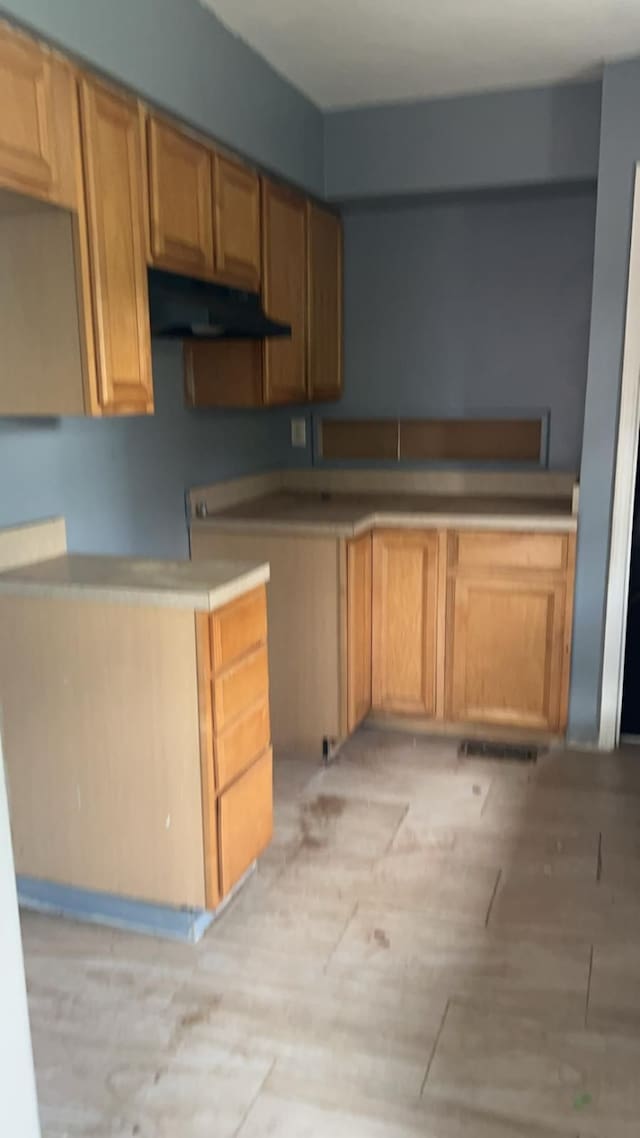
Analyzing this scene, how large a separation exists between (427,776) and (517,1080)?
1.47m

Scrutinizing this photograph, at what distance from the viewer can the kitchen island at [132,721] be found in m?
2.17

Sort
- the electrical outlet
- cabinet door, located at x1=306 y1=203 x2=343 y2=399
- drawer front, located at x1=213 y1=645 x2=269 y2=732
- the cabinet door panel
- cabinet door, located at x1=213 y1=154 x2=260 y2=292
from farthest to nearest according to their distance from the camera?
the electrical outlet, cabinet door, located at x1=306 y1=203 x2=343 y2=399, cabinet door, located at x1=213 y1=154 x2=260 y2=292, drawer front, located at x1=213 y1=645 x2=269 y2=732, the cabinet door panel

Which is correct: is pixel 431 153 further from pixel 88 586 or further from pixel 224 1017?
pixel 224 1017

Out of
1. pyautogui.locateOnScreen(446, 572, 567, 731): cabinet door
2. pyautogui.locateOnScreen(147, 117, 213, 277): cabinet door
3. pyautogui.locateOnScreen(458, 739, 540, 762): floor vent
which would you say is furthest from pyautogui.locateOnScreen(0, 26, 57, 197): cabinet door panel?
pyautogui.locateOnScreen(458, 739, 540, 762): floor vent

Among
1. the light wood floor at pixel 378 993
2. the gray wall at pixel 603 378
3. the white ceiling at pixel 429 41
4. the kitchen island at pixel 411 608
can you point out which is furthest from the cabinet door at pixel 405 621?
the white ceiling at pixel 429 41

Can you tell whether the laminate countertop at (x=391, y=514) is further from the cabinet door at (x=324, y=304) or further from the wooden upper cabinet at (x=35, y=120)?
the wooden upper cabinet at (x=35, y=120)

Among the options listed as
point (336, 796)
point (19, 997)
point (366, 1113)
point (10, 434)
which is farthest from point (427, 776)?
point (19, 997)

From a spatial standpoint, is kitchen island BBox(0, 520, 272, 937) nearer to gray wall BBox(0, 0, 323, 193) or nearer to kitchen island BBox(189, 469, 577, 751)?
kitchen island BBox(189, 469, 577, 751)

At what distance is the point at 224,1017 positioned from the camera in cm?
199

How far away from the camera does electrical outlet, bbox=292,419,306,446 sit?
4121 mm

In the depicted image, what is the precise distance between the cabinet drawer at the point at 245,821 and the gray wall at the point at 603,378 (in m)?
1.48

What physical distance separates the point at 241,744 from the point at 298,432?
2109 mm

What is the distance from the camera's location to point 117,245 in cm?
228

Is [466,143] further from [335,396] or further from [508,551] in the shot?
[508,551]
